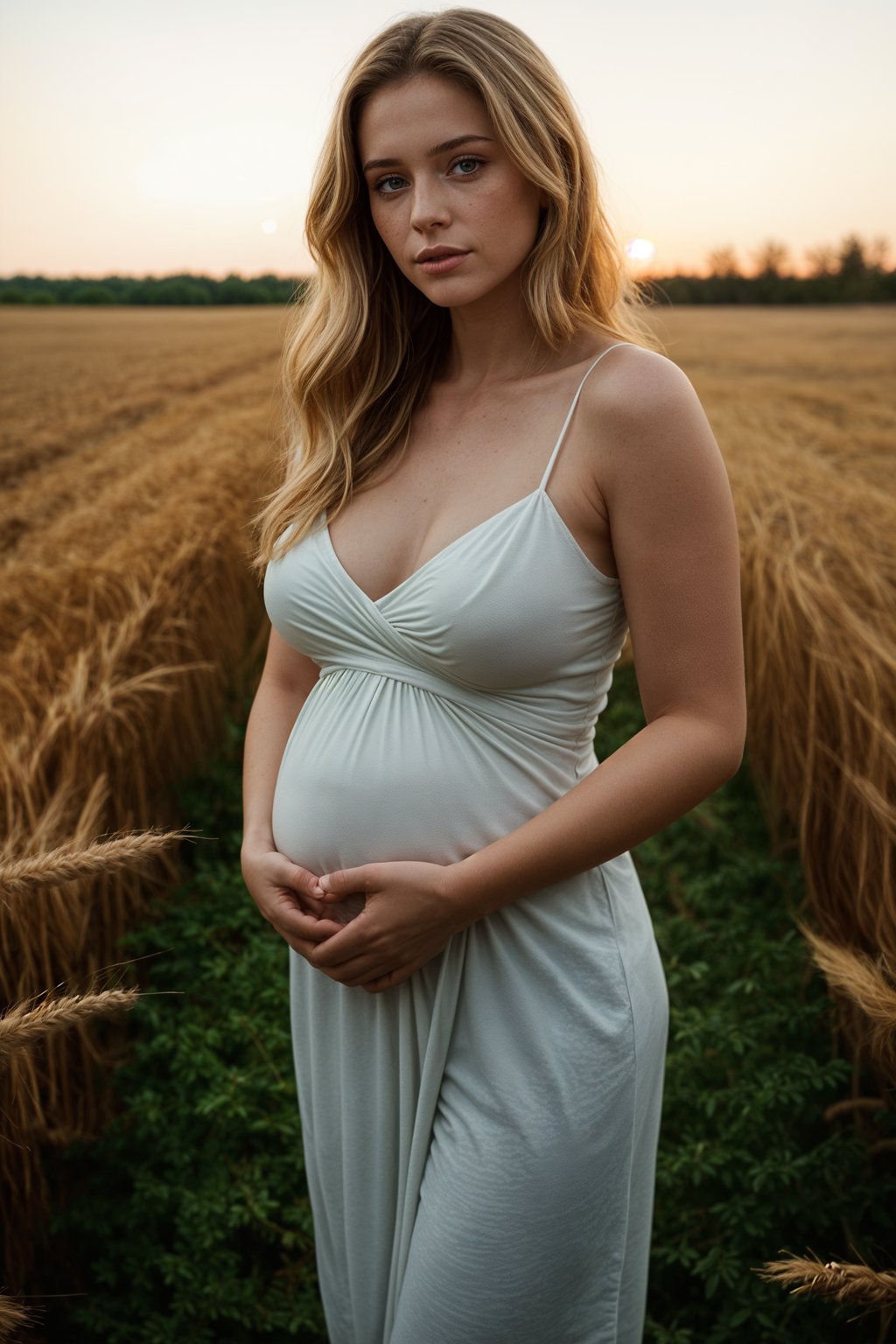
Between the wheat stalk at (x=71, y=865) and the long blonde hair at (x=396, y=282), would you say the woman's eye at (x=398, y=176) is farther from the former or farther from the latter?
the wheat stalk at (x=71, y=865)

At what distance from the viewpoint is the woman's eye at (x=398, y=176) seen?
3.58ft

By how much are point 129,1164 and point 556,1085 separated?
1268 mm

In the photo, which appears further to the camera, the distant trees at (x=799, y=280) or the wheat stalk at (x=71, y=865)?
the distant trees at (x=799, y=280)

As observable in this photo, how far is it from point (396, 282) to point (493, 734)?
0.69 m

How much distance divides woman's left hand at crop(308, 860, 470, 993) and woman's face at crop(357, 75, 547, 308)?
64 cm

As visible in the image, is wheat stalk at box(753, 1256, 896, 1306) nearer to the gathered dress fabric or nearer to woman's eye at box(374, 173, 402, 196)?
the gathered dress fabric

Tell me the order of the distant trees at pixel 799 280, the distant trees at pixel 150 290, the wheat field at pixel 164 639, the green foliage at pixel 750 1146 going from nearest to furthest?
the green foliage at pixel 750 1146 < the wheat field at pixel 164 639 < the distant trees at pixel 150 290 < the distant trees at pixel 799 280

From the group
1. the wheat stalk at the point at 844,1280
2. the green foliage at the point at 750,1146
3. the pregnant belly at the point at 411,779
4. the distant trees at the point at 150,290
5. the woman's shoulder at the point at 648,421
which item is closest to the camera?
the wheat stalk at the point at 844,1280

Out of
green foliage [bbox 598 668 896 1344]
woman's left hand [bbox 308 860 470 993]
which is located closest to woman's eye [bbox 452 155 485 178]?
woman's left hand [bbox 308 860 470 993]

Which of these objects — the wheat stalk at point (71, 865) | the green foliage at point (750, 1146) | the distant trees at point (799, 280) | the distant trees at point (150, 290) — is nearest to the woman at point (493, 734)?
the wheat stalk at point (71, 865)

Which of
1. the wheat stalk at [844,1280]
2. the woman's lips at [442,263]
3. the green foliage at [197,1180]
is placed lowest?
the green foliage at [197,1180]

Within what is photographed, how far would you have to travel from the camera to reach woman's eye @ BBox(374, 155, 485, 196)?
1.09 m

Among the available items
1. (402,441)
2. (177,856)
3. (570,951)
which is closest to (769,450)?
(177,856)

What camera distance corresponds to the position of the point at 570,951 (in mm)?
1096
